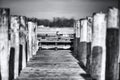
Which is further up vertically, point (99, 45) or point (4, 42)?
point (4, 42)

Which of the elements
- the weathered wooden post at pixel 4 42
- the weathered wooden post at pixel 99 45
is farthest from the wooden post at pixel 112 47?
the weathered wooden post at pixel 4 42

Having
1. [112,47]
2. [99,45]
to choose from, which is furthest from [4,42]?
[99,45]

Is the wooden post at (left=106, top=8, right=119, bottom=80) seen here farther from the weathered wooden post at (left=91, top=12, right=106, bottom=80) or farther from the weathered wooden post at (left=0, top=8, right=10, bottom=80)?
the weathered wooden post at (left=0, top=8, right=10, bottom=80)

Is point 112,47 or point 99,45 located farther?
point 99,45

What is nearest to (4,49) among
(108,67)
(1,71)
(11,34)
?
(1,71)

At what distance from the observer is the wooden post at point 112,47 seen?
4371mm

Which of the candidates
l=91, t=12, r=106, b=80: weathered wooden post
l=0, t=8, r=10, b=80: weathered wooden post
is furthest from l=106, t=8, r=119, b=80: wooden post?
l=0, t=8, r=10, b=80: weathered wooden post

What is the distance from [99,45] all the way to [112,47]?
5.05 feet

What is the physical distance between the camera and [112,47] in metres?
4.46

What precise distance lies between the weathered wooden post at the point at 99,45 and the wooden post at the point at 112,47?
123 cm

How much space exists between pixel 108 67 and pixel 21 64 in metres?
3.83

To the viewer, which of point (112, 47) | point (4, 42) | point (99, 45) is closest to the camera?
point (112, 47)

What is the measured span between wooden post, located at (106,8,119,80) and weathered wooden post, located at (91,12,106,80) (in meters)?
1.23

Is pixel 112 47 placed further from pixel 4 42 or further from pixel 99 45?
pixel 4 42
